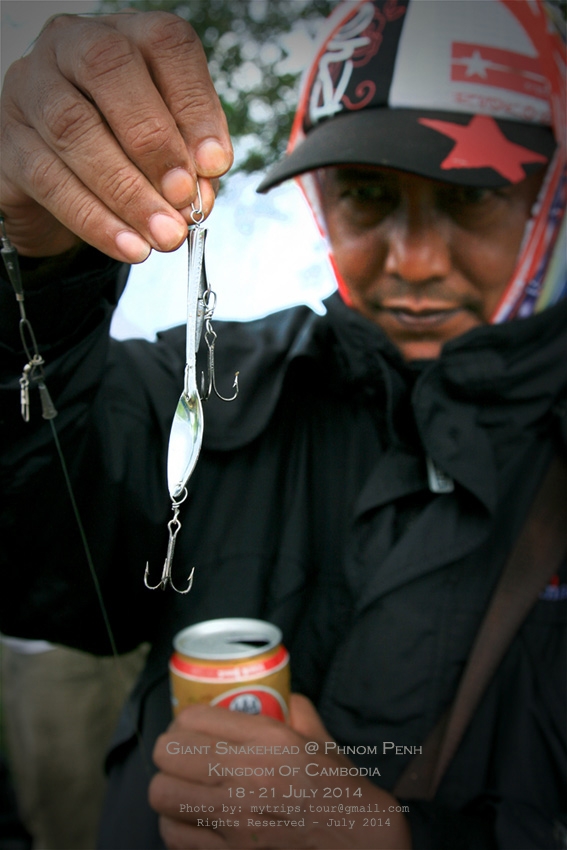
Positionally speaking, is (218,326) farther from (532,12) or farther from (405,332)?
(532,12)

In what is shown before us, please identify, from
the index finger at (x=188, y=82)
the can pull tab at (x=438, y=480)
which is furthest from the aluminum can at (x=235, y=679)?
the index finger at (x=188, y=82)

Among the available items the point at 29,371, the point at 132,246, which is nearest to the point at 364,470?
the point at 29,371

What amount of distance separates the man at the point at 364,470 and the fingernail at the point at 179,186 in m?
0.20

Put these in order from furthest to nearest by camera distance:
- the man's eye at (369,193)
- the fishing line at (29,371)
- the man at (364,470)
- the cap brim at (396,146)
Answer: the man's eye at (369,193) → the cap brim at (396,146) → the man at (364,470) → the fishing line at (29,371)

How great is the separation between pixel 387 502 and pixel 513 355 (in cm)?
28

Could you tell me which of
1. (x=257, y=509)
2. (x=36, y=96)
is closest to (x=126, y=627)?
(x=257, y=509)

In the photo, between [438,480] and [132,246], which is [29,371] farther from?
[438,480]

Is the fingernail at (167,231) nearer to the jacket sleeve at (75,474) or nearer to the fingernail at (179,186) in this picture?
the fingernail at (179,186)

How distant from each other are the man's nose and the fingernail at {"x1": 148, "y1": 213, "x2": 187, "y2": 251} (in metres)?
0.61

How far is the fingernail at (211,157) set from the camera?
427 mm

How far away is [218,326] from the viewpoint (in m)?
0.95

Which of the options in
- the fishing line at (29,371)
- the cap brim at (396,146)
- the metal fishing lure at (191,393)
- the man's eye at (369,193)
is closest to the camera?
the metal fishing lure at (191,393)

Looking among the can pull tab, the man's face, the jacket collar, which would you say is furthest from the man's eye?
the can pull tab

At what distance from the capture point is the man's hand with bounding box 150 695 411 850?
631 millimetres
